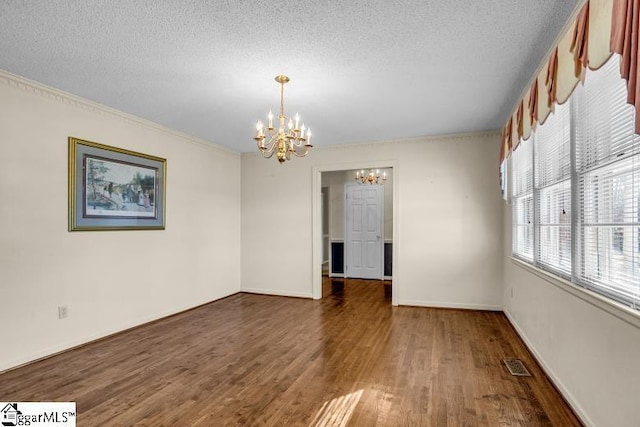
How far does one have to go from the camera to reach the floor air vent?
2.78 meters

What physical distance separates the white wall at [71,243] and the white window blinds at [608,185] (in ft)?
14.4

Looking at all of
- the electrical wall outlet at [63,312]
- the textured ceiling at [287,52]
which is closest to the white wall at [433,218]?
the textured ceiling at [287,52]

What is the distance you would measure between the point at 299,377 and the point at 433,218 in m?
3.19

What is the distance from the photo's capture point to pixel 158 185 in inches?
175

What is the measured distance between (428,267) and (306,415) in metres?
3.33

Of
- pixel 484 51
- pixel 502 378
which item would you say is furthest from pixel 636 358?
pixel 484 51

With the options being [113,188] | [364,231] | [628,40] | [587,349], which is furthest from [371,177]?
[628,40]

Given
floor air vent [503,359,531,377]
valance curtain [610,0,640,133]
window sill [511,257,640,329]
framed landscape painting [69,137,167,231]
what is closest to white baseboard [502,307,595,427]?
floor air vent [503,359,531,377]

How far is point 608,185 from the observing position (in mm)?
1868

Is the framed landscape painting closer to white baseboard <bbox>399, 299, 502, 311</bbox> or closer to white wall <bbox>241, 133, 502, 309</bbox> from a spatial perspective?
white wall <bbox>241, 133, 502, 309</bbox>

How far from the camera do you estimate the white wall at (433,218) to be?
15.7ft

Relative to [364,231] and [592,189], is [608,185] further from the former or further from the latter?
[364,231]

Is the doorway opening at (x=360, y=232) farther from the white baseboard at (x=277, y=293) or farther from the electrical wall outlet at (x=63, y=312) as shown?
the electrical wall outlet at (x=63, y=312)

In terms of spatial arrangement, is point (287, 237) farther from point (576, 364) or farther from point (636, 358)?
point (636, 358)
